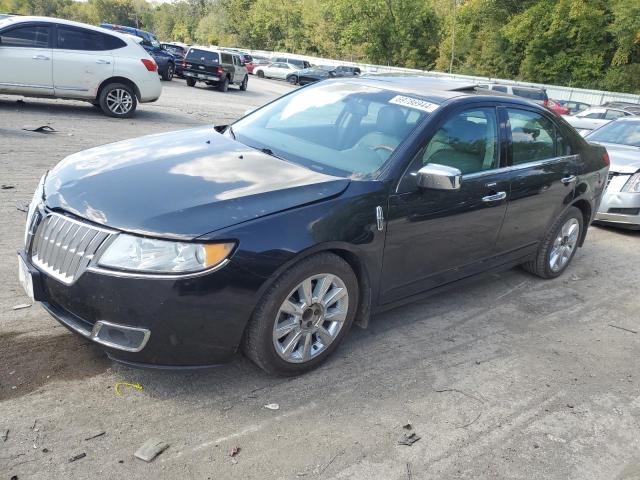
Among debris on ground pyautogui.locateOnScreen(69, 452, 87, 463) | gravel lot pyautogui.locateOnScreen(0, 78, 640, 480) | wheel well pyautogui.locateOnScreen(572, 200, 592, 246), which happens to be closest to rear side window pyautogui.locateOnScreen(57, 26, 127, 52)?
gravel lot pyautogui.locateOnScreen(0, 78, 640, 480)

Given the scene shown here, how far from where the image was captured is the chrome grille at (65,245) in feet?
9.24

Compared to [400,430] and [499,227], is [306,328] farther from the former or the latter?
[499,227]

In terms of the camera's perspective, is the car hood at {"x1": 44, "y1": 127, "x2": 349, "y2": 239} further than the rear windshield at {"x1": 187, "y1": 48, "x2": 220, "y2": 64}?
No

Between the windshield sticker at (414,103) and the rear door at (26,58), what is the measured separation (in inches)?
343

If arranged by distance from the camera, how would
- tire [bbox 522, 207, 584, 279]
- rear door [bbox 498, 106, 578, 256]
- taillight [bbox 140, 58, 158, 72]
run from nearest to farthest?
1. rear door [bbox 498, 106, 578, 256]
2. tire [bbox 522, 207, 584, 279]
3. taillight [bbox 140, 58, 158, 72]

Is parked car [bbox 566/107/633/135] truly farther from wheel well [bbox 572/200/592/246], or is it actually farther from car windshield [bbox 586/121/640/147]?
wheel well [bbox 572/200/592/246]

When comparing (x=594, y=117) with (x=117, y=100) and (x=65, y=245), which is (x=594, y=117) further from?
(x=65, y=245)

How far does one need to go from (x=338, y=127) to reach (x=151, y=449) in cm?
245

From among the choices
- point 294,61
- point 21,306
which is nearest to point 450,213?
point 21,306

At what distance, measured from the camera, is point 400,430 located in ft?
9.99

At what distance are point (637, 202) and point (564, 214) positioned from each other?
2514 mm

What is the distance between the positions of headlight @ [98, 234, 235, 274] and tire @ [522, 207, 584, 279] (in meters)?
3.57

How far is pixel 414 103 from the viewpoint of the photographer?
4023 millimetres

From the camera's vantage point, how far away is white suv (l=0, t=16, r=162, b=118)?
33.6 feet
